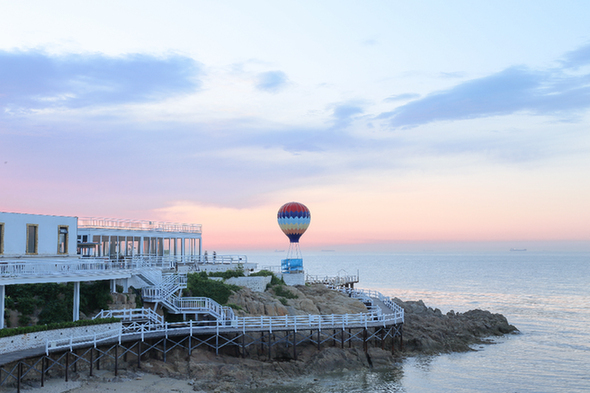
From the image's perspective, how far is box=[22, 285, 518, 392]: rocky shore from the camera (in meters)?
31.7

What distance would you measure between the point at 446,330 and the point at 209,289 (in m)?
22.1

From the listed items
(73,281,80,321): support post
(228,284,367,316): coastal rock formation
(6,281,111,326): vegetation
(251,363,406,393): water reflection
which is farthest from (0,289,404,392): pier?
(251,363,406,393): water reflection

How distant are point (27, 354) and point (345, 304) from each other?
2742 cm

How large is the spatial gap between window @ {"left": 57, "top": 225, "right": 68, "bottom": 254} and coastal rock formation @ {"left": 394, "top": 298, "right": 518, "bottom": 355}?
27.4m

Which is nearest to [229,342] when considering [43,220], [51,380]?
[51,380]

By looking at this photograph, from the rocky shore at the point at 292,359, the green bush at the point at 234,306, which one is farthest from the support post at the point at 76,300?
the green bush at the point at 234,306

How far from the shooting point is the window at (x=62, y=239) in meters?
38.8

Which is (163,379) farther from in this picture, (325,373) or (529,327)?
(529,327)

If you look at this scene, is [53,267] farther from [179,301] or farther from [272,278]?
[272,278]

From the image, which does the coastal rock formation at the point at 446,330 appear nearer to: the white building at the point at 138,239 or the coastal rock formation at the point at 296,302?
the coastal rock formation at the point at 296,302

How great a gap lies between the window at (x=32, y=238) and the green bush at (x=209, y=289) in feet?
37.6

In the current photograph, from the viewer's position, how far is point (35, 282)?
101 ft

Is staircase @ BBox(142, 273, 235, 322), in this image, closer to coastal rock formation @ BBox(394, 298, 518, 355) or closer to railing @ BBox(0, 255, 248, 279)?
railing @ BBox(0, 255, 248, 279)

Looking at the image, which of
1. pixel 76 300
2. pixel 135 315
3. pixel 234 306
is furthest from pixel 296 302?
pixel 76 300
